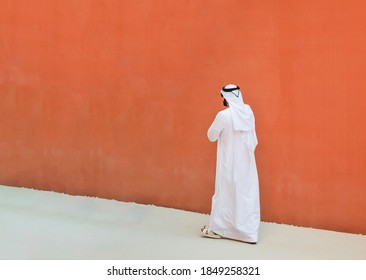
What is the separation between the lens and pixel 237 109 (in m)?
5.34

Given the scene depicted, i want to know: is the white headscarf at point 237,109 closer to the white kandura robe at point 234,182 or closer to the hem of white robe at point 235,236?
the white kandura robe at point 234,182

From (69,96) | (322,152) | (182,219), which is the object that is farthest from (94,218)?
(322,152)

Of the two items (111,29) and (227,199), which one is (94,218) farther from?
(111,29)

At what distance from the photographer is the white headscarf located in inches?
209

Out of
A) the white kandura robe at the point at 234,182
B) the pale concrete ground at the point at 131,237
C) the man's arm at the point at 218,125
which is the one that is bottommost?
the pale concrete ground at the point at 131,237

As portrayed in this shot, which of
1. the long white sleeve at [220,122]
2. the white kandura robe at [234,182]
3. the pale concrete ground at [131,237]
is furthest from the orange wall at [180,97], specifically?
the long white sleeve at [220,122]

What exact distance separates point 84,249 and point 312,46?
9.19 ft

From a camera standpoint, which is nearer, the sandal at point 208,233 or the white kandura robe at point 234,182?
the white kandura robe at point 234,182

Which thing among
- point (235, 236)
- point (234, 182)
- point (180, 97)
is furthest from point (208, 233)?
point (180, 97)

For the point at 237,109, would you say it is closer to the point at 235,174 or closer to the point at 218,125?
the point at 218,125

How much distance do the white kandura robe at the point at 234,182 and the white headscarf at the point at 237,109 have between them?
51 mm

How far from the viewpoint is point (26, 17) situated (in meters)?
7.08

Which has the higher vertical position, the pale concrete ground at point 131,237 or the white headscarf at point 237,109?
the white headscarf at point 237,109

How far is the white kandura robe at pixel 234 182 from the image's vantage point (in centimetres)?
537
